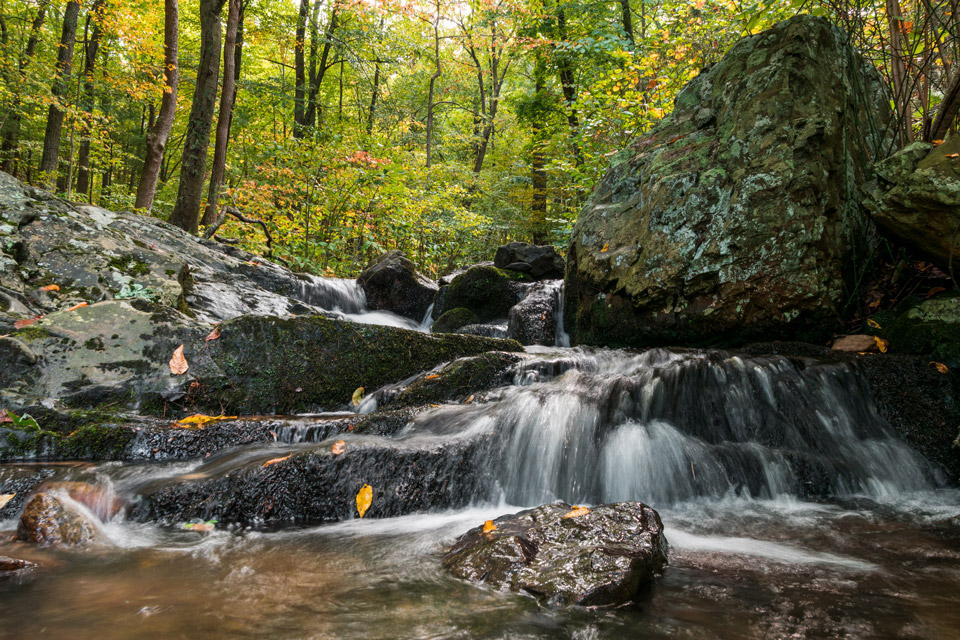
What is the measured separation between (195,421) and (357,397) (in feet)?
4.41

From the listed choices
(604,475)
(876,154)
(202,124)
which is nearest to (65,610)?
(604,475)

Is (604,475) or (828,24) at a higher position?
(828,24)

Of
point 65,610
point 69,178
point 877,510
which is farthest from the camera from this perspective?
point 69,178

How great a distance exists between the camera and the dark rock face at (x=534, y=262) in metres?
10.1

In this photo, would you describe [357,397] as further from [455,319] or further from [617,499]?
[455,319]

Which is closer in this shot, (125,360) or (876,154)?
(125,360)

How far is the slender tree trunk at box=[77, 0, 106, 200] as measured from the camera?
40.2 ft

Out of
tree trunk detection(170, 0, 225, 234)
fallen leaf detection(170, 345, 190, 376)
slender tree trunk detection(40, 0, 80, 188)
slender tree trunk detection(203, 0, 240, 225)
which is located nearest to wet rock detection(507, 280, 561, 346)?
fallen leaf detection(170, 345, 190, 376)

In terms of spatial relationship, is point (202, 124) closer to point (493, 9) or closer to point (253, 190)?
point (253, 190)

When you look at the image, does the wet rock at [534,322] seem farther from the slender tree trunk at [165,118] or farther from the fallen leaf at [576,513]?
the slender tree trunk at [165,118]

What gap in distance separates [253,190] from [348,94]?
11.6 metres

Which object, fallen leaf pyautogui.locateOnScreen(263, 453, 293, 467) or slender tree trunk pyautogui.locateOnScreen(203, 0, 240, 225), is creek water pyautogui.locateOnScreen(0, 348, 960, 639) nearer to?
fallen leaf pyautogui.locateOnScreen(263, 453, 293, 467)


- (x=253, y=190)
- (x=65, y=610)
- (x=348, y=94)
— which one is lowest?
(x=65, y=610)

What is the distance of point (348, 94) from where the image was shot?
69.7 feet
